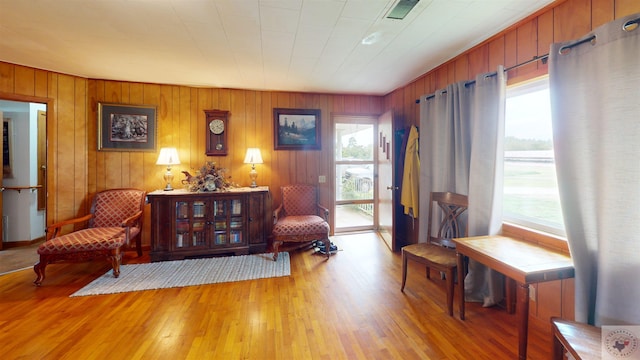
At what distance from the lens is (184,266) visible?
3.17 meters

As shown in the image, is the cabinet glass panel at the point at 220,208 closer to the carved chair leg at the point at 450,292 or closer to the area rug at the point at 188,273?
the area rug at the point at 188,273

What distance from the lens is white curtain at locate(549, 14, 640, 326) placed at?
1404mm

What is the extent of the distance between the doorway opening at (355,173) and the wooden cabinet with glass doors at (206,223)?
149 centimetres

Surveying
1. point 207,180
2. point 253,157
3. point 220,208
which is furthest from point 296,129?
point 220,208

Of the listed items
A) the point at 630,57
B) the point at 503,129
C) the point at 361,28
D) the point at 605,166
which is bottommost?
the point at 605,166

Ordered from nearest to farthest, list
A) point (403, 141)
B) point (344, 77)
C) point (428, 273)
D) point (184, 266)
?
point (428, 273), point (184, 266), point (344, 77), point (403, 141)

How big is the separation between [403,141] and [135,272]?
3838 millimetres

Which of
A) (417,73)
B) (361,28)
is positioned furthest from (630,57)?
(417,73)

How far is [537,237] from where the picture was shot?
1998 mm

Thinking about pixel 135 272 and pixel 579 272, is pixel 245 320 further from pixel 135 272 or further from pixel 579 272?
pixel 579 272

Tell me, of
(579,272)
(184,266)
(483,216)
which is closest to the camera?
Result: (579,272)

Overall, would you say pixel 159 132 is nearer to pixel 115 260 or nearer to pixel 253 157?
pixel 253 157

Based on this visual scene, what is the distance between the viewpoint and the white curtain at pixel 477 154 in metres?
2.25

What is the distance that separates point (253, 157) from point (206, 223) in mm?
1126
